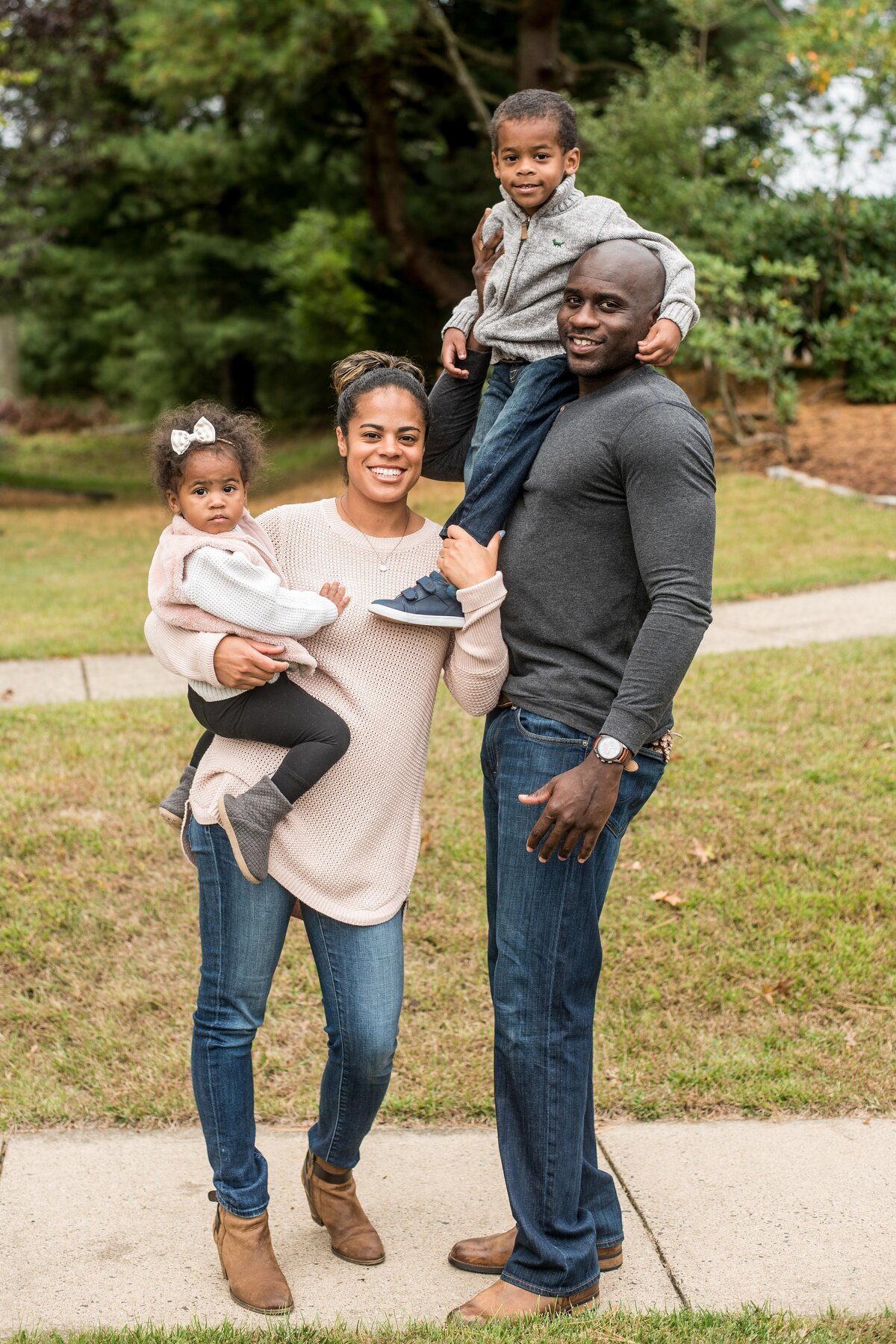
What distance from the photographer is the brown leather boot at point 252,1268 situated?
2832 mm

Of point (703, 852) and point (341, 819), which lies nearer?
point (341, 819)

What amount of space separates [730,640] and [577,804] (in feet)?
17.7

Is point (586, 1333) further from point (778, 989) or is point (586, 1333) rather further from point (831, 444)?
point (831, 444)

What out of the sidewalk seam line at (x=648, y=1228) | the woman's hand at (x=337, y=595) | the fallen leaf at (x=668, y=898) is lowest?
the sidewalk seam line at (x=648, y=1228)

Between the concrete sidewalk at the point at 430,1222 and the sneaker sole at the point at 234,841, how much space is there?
A: 0.97 metres

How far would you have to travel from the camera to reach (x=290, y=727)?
269 centimetres

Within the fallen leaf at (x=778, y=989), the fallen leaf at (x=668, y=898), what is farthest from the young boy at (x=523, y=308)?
the fallen leaf at (x=668, y=898)

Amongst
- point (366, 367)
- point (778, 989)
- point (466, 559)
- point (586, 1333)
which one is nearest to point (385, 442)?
point (366, 367)

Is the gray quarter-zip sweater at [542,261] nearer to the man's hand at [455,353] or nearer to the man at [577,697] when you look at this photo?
the man's hand at [455,353]

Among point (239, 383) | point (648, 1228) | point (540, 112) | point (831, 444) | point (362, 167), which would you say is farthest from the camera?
point (239, 383)

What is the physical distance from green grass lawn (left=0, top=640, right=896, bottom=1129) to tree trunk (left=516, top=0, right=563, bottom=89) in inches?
487

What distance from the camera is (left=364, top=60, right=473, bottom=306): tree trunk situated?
17.1 m

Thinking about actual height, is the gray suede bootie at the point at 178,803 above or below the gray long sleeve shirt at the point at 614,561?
below

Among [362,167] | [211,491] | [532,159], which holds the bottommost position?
[211,491]
